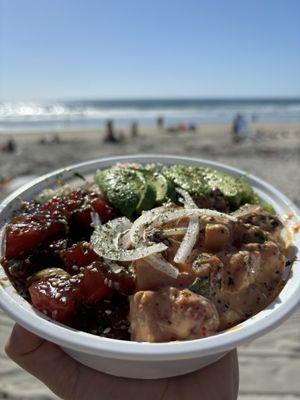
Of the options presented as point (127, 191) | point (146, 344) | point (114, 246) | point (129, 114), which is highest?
point (127, 191)

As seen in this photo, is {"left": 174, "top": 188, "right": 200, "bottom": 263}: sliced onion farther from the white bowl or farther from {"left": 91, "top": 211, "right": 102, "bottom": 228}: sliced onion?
{"left": 91, "top": 211, "right": 102, "bottom": 228}: sliced onion

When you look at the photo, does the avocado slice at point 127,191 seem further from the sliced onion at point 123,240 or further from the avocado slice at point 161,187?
the sliced onion at point 123,240

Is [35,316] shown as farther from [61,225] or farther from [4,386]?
[4,386]

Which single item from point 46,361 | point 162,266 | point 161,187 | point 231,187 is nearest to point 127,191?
point 161,187

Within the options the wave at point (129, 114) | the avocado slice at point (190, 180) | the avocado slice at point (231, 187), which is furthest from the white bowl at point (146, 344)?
the wave at point (129, 114)

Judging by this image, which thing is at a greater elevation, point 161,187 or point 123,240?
point 161,187

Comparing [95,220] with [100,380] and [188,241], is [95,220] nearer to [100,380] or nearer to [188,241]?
[188,241]
